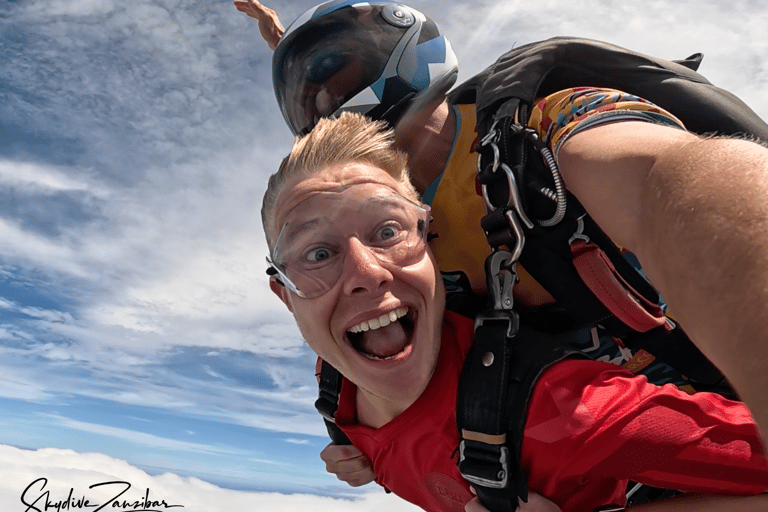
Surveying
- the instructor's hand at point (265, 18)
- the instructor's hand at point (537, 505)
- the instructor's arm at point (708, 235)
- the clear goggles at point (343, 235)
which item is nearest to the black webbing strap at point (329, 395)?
the clear goggles at point (343, 235)

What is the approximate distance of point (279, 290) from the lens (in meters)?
2.61

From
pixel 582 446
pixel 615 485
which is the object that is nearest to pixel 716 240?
pixel 582 446

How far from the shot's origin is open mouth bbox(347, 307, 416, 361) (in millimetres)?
2174

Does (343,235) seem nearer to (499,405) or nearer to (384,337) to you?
(384,337)

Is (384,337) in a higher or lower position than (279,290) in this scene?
lower

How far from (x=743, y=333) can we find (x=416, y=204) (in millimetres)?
1677

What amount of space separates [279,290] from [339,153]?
29.1 inches

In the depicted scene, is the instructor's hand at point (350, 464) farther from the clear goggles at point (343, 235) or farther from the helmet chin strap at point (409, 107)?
the helmet chin strap at point (409, 107)

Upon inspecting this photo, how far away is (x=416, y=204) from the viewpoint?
2383mm

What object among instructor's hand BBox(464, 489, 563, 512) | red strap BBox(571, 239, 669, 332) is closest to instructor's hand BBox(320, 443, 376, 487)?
instructor's hand BBox(464, 489, 563, 512)

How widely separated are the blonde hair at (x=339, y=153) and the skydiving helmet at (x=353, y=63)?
256 millimetres

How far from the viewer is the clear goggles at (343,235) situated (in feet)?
7.23

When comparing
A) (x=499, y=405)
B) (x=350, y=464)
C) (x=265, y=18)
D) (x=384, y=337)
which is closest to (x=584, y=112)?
(x=499, y=405)

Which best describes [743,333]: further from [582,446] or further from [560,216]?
[560,216]
